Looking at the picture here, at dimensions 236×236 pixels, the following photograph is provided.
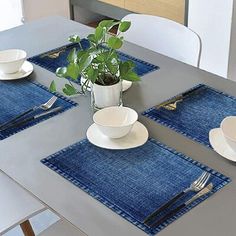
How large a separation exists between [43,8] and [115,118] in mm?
2462

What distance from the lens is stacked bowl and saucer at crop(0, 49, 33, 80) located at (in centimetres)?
159

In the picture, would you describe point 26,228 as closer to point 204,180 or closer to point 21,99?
point 21,99

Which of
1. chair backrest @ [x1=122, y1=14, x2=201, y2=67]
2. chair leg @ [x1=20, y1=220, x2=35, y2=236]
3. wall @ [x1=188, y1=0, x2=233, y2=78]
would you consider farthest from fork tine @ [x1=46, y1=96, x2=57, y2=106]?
wall @ [x1=188, y1=0, x2=233, y2=78]

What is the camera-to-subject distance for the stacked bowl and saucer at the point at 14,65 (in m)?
1.59

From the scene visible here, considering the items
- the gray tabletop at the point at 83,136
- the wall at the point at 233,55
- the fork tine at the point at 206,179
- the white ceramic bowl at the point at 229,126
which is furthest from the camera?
the wall at the point at 233,55

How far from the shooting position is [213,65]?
2.84 meters

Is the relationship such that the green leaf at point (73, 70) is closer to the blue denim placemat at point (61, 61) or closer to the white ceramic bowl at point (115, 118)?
the white ceramic bowl at point (115, 118)

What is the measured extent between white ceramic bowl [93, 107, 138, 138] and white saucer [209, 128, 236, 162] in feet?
0.63

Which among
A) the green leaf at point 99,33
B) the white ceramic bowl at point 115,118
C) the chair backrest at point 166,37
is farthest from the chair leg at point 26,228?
the chair backrest at point 166,37

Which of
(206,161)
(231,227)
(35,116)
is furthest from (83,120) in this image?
(231,227)

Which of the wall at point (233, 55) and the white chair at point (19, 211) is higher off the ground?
the white chair at point (19, 211)

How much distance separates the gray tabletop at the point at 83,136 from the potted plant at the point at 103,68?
2.8 inches

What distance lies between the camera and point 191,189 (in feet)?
3.67

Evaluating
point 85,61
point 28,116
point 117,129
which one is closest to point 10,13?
point 28,116
